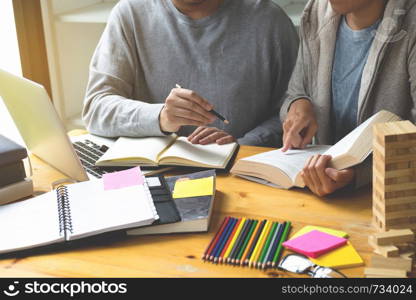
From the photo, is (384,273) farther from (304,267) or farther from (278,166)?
(278,166)

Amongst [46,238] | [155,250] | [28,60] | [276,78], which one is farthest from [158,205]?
[28,60]

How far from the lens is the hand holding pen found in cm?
160

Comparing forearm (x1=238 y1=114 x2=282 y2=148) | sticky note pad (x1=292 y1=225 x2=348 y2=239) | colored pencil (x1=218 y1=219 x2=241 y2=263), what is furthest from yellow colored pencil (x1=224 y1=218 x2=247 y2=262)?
forearm (x1=238 y1=114 x2=282 y2=148)

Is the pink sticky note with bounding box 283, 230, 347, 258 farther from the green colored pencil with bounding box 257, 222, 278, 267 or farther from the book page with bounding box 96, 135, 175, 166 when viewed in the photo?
the book page with bounding box 96, 135, 175, 166

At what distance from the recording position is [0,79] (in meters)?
1.52

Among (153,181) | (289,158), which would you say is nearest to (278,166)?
(289,158)

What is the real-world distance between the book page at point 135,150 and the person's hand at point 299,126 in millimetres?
319

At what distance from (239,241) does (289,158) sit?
383mm

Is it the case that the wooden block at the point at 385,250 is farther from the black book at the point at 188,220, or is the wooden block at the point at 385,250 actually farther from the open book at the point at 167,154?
the open book at the point at 167,154

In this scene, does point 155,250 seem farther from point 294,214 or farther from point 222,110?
point 222,110

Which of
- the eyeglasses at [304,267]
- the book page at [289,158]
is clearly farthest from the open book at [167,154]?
the eyeglasses at [304,267]

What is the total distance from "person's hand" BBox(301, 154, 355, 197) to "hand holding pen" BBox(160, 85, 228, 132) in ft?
1.11

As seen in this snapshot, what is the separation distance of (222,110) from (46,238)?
0.96 m

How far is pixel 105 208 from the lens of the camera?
1.27m
